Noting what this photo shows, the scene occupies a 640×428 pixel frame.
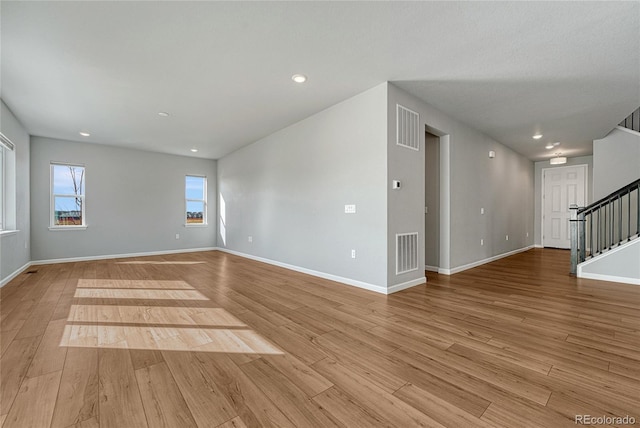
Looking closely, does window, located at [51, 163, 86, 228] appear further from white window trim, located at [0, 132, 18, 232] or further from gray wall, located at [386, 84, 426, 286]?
gray wall, located at [386, 84, 426, 286]

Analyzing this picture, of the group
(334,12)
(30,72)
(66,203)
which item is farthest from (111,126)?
(334,12)

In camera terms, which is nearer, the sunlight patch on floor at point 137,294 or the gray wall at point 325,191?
the sunlight patch on floor at point 137,294

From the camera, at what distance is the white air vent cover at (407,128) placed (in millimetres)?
3650

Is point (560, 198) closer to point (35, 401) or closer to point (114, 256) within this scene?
point (35, 401)

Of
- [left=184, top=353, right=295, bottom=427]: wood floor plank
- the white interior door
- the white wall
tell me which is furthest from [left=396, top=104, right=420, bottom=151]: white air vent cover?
the white interior door

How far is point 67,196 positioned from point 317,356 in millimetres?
7020

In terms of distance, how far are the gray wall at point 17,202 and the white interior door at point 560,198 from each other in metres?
12.1

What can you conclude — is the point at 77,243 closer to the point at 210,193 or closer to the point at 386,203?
the point at 210,193

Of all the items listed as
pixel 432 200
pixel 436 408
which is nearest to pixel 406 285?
pixel 432 200

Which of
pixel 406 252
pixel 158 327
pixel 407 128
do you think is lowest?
pixel 158 327

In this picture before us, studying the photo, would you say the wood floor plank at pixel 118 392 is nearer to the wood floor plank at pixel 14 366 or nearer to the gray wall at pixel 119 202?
the wood floor plank at pixel 14 366

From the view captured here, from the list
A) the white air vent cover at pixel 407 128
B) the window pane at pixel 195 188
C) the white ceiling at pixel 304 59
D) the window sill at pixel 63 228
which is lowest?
the window sill at pixel 63 228

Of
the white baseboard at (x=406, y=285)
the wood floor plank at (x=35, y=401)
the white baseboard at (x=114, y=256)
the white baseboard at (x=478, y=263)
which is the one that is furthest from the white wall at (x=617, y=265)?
the white baseboard at (x=114, y=256)

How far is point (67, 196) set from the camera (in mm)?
6023
